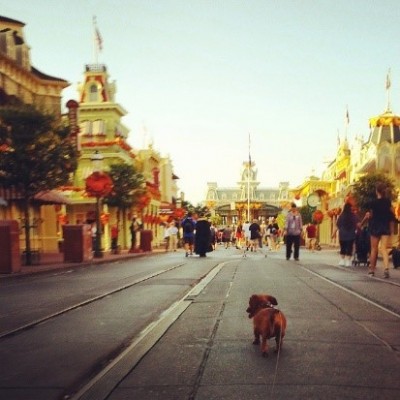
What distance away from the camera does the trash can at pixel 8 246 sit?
1488 centimetres

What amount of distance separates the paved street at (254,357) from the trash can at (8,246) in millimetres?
8281

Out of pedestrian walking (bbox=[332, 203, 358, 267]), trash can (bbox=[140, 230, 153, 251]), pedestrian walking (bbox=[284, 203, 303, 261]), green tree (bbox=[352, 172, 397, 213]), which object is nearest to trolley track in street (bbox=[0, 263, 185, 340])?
pedestrian walking (bbox=[332, 203, 358, 267])

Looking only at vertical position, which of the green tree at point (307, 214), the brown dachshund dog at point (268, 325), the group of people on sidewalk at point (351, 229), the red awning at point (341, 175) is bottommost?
the brown dachshund dog at point (268, 325)

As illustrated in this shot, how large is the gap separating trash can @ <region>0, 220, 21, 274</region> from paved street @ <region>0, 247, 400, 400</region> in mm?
8281

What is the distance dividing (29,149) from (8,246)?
16.7 feet

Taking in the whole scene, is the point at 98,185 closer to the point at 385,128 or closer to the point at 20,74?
the point at 20,74

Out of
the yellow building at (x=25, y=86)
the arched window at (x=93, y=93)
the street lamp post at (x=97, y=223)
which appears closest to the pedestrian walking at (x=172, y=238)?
the yellow building at (x=25, y=86)

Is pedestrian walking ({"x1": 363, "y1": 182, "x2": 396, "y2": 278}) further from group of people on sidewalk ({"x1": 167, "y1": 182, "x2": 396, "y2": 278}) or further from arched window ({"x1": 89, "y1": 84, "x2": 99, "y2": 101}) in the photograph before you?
arched window ({"x1": 89, "y1": 84, "x2": 99, "y2": 101})

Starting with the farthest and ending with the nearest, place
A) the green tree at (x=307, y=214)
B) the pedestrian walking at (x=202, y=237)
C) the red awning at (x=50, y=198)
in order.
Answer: the green tree at (x=307, y=214) → the red awning at (x=50, y=198) → the pedestrian walking at (x=202, y=237)

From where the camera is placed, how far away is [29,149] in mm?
19281

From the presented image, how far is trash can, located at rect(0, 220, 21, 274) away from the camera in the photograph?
14884mm

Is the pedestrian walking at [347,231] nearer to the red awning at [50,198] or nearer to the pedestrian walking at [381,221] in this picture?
the pedestrian walking at [381,221]

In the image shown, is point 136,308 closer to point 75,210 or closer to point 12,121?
point 12,121

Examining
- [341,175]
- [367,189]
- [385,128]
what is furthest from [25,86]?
[341,175]
